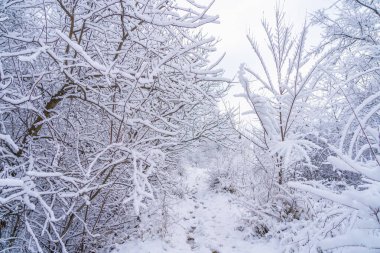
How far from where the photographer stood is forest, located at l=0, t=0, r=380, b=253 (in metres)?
2.17

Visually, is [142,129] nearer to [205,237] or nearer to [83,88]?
[83,88]

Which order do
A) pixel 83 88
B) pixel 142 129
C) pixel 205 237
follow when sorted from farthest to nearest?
pixel 205 237 < pixel 142 129 < pixel 83 88

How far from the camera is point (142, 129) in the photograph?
4.05 metres

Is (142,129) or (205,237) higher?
(142,129)

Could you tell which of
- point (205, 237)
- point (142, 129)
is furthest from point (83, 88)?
point (205, 237)

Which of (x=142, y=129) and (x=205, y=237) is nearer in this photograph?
(x=142, y=129)

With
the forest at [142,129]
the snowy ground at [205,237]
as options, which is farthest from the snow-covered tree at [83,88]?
the snowy ground at [205,237]

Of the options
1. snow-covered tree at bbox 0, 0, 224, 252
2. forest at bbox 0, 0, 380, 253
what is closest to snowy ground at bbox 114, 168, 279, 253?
forest at bbox 0, 0, 380, 253

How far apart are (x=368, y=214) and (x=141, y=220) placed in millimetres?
5295

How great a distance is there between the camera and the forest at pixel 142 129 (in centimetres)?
217

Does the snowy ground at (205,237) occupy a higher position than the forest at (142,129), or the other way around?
the forest at (142,129)

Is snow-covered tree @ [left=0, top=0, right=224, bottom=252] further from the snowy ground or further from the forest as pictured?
the snowy ground

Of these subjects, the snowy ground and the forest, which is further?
the snowy ground

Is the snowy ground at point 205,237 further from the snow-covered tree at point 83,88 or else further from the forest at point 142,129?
the snow-covered tree at point 83,88
